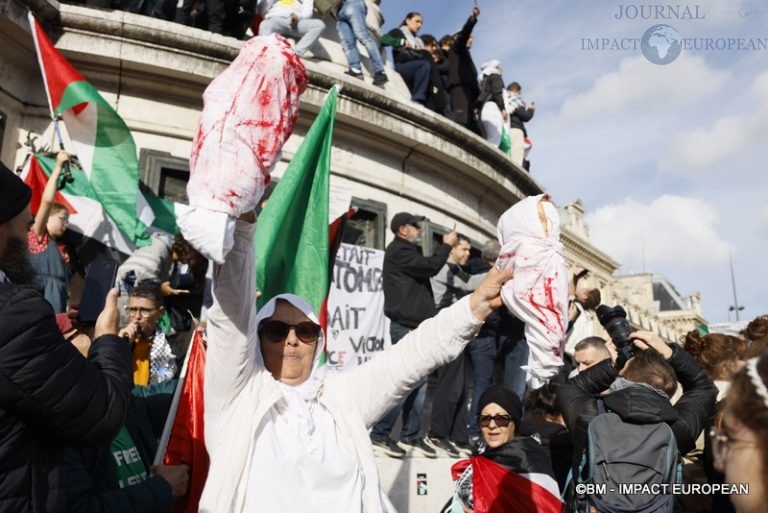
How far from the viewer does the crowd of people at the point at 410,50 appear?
8078 mm

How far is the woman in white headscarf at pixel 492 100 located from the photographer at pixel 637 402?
7313mm

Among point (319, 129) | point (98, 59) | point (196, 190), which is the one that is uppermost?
point (98, 59)

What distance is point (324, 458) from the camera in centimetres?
252

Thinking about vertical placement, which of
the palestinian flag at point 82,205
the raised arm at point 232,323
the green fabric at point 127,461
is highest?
the palestinian flag at point 82,205

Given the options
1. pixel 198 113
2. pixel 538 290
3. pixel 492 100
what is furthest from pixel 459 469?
pixel 492 100

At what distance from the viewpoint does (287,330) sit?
2738mm

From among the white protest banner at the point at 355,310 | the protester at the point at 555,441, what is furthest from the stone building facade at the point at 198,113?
the protester at the point at 555,441

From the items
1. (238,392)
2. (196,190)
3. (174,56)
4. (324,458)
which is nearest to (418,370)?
(324,458)

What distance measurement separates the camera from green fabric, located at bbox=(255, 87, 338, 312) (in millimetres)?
5078

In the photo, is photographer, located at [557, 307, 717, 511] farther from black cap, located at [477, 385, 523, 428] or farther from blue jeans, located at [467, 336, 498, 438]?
blue jeans, located at [467, 336, 498, 438]

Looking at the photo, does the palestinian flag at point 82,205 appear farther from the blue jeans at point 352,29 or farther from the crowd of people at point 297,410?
the blue jeans at point 352,29

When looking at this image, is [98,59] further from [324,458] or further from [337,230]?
[324,458]

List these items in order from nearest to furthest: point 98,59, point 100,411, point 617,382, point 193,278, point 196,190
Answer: point 100,411 < point 196,190 < point 617,382 < point 193,278 < point 98,59

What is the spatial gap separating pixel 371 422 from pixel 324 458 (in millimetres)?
302
